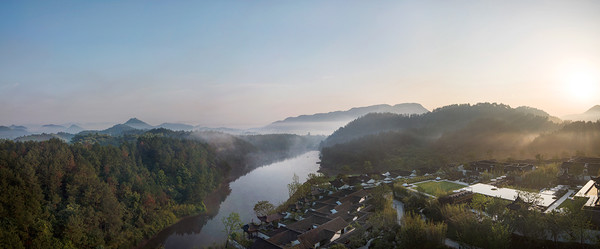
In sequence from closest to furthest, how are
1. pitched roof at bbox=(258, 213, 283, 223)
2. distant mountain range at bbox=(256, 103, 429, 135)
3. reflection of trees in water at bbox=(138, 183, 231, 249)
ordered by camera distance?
pitched roof at bbox=(258, 213, 283, 223) < reflection of trees in water at bbox=(138, 183, 231, 249) < distant mountain range at bbox=(256, 103, 429, 135)

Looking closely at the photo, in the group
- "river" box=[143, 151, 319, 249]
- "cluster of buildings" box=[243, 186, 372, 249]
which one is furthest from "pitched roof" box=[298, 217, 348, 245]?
"river" box=[143, 151, 319, 249]

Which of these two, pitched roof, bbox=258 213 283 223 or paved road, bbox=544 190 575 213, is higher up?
paved road, bbox=544 190 575 213

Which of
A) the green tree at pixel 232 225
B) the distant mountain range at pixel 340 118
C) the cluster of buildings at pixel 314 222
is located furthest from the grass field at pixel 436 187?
the distant mountain range at pixel 340 118

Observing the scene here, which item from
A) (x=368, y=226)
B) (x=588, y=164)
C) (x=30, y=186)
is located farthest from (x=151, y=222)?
(x=588, y=164)

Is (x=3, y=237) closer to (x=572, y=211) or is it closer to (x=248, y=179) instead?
(x=572, y=211)

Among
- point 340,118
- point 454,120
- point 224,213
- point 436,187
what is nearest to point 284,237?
point 224,213

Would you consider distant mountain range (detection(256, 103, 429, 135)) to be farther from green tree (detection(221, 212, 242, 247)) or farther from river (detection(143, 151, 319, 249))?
green tree (detection(221, 212, 242, 247))
